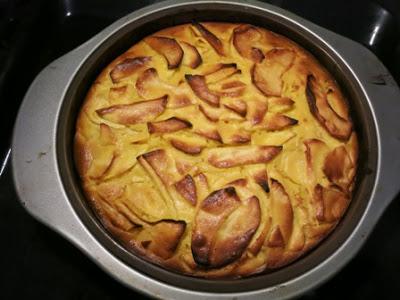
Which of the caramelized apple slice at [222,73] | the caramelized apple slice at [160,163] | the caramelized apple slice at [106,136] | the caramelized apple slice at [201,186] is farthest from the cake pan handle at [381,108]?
the caramelized apple slice at [106,136]

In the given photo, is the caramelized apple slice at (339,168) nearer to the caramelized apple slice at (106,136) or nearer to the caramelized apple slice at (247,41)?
the caramelized apple slice at (247,41)

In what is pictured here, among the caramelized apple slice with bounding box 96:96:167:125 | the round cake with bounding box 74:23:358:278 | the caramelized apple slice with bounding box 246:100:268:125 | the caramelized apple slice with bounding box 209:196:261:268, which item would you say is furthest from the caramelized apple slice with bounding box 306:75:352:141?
the caramelized apple slice with bounding box 96:96:167:125

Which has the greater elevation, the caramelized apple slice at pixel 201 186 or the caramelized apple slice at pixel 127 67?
the caramelized apple slice at pixel 127 67

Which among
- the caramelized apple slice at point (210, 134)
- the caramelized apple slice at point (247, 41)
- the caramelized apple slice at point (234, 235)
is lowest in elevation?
the caramelized apple slice at point (234, 235)

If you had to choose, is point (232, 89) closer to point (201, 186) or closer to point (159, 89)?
point (159, 89)

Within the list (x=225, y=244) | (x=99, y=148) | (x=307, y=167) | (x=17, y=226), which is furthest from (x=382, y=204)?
(x=17, y=226)

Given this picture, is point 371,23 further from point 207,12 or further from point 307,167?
point 307,167
